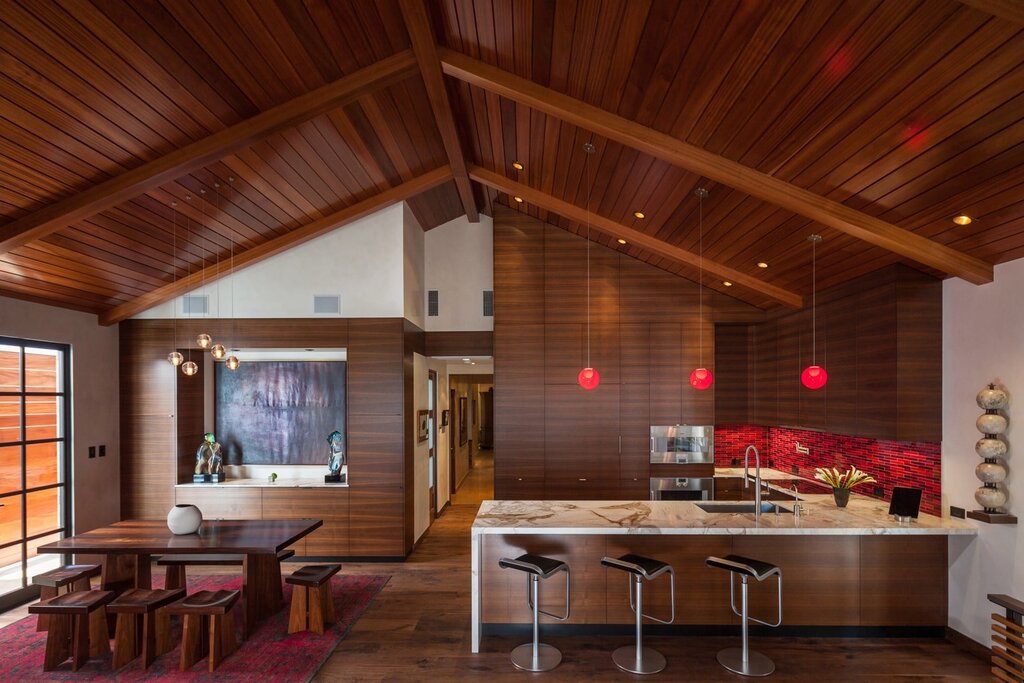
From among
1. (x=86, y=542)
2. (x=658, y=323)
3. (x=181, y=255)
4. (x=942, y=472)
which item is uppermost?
(x=181, y=255)

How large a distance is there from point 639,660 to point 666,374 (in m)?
3.75

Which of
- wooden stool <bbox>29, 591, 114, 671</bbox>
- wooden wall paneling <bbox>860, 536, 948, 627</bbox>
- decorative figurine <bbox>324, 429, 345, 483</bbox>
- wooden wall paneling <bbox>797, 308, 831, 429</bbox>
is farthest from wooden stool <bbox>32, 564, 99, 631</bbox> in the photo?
wooden wall paneling <bbox>797, 308, 831, 429</bbox>

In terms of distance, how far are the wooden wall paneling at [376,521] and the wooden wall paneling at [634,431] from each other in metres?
2.68

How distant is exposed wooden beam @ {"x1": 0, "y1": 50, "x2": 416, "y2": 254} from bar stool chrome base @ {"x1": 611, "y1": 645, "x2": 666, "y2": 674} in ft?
14.2

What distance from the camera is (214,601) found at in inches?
159

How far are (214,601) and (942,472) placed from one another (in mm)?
5547

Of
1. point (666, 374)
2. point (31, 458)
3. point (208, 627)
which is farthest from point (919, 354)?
point (31, 458)

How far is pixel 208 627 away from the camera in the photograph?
13.7 ft

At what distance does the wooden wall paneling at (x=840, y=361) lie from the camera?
5.05m

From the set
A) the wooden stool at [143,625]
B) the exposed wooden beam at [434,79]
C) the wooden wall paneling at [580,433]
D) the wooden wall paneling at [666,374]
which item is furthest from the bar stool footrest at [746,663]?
the exposed wooden beam at [434,79]

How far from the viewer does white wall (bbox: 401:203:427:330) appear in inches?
261

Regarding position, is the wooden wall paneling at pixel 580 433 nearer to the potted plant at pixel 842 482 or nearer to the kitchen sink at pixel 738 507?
the kitchen sink at pixel 738 507

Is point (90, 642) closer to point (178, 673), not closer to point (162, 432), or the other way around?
point (178, 673)

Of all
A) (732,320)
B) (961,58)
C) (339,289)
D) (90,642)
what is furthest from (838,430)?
(90,642)
